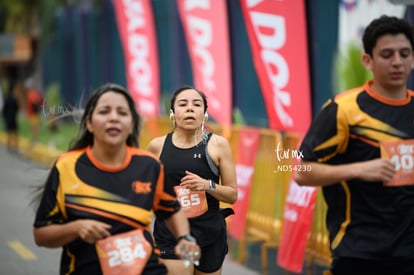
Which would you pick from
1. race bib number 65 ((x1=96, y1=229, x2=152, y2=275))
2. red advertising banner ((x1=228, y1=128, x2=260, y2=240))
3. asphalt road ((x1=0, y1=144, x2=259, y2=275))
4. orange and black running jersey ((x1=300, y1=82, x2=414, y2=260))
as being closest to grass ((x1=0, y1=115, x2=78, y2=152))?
asphalt road ((x1=0, y1=144, x2=259, y2=275))

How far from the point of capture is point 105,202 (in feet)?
14.4

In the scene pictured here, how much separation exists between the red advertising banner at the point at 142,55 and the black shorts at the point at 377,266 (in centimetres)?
1236

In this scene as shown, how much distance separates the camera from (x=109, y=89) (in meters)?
4.60

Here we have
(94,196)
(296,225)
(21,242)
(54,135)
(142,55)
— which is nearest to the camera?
(94,196)

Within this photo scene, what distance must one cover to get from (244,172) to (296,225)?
1.74 meters

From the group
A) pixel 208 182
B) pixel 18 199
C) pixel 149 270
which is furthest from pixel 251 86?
pixel 149 270

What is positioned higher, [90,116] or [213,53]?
[90,116]

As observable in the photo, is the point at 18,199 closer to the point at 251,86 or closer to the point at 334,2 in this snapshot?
the point at 334,2

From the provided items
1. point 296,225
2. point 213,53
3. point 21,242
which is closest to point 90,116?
point 296,225

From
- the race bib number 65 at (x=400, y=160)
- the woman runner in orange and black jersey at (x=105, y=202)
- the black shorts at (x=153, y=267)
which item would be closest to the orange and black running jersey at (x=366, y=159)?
the race bib number 65 at (x=400, y=160)

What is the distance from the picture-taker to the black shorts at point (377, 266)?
487cm

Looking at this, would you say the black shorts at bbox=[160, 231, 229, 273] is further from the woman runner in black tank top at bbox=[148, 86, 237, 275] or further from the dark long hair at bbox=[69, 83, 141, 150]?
the dark long hair at bbox=[69, 83, 141, 150]

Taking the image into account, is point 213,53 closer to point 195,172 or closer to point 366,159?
point 195,172

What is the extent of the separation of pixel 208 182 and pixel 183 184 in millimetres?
158
